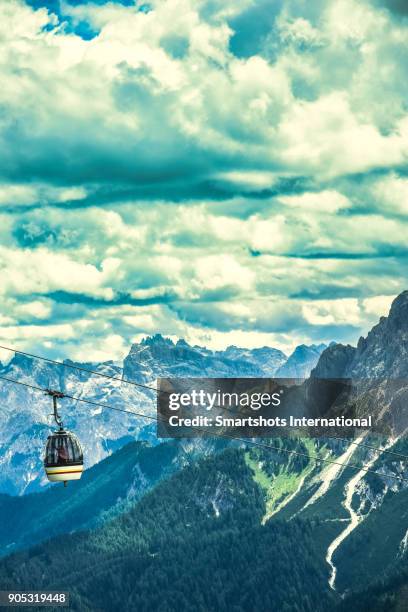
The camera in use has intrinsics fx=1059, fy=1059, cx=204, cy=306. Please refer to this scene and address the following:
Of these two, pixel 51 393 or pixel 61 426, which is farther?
pixel 61 426

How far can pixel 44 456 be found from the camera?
75.2m

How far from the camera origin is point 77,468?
76.6 metres

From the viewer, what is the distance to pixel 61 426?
77188mm

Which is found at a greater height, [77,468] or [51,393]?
[51,393]

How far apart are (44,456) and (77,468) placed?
9.06ft

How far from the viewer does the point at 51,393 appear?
72375mm

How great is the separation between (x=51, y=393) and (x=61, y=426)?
557cm

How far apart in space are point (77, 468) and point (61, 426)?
3276 mm

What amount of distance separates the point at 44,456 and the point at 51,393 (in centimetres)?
560
